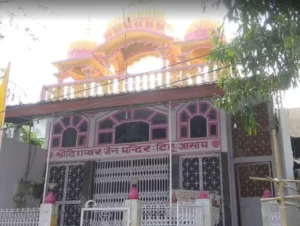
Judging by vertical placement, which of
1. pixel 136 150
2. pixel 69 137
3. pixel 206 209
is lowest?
pixel 206 209

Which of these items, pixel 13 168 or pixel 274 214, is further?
pixel 13 168

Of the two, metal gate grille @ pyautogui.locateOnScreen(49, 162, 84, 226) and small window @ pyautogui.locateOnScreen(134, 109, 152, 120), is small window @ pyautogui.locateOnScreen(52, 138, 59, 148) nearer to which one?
metal gate grille @ pyautogui.locateOnScreen(49, 162, 84, 226)

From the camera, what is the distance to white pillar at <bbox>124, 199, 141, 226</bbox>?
6508 mm

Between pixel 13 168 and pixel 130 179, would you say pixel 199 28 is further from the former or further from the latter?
pixel 13 168

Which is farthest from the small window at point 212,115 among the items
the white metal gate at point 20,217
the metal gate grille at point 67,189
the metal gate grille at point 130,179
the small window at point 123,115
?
the white metal gate at point 20,217

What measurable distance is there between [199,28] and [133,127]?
3654 mm

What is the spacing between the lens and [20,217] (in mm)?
7613

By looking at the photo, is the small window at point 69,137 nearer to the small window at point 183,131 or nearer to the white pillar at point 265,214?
the small window at point 183,131

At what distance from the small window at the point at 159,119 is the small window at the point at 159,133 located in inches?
7.5

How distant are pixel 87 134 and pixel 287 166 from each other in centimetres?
525

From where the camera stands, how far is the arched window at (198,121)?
29.7 ft

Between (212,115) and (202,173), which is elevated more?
(212,115)

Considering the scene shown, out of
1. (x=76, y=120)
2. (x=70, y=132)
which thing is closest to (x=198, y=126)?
(x=76, y=120)

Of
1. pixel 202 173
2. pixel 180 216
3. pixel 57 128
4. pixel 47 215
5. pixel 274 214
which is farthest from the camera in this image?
pixel 57 128
